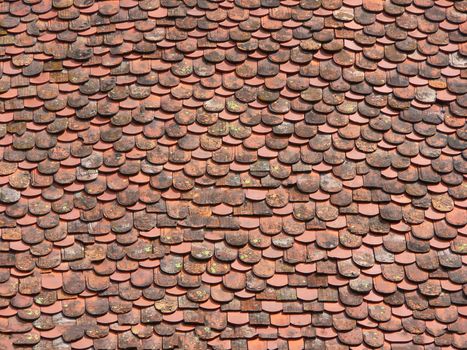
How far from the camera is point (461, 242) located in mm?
9039

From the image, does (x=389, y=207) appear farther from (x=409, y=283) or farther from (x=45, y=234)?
(x=45, y=234)

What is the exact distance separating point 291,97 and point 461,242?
5.95 feet

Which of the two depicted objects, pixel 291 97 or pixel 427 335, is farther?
pixel 291 97

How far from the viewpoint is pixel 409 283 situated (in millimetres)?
8852

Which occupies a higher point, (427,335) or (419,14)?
(419,14)

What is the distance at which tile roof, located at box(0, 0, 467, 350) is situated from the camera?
8.74 meters

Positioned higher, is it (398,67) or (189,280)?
(398,67)

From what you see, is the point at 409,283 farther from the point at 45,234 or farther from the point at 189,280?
the point at 45,234

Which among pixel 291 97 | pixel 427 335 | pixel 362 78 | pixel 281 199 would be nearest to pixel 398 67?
pixel 362 78

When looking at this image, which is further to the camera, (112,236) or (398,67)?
(398,67)

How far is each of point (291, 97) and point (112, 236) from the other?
187 cm

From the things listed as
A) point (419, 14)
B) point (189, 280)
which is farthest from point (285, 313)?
point (419, 14)

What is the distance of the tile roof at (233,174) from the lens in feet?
28.7

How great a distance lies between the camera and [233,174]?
9.32 m
